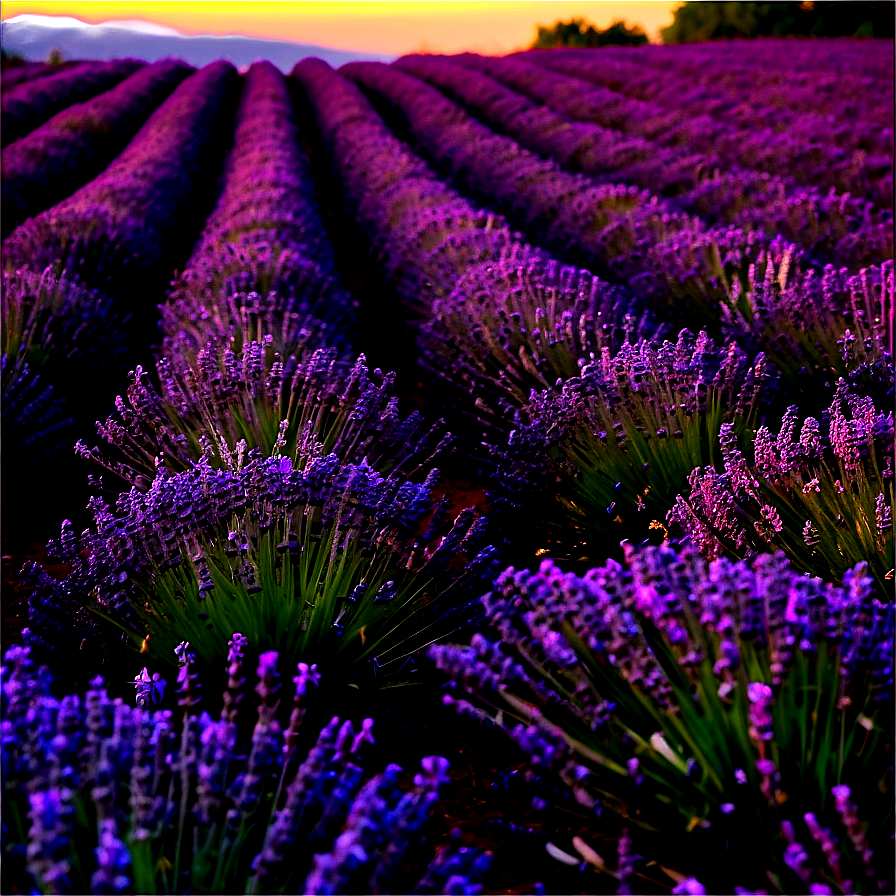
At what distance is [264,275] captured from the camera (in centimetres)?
447

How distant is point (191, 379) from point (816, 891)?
2.58 meters

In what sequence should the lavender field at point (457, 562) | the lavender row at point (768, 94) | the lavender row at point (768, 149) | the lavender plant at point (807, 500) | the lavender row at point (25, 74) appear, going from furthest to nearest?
the lavender row at point (25, 74) → the lavender row at point (768, 94) → the lavender row at point (768, 149) → the lavender plant at point (807, 500) → the lavender field at point (457, 562)

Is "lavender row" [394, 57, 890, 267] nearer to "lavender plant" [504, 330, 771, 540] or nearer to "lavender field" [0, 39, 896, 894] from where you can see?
"lavender field" [0, 39, 896, 894]

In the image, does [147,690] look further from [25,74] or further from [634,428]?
[25,74]

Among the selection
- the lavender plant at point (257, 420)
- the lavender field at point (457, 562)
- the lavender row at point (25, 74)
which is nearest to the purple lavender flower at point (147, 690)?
the lavender field at point (457, 562)

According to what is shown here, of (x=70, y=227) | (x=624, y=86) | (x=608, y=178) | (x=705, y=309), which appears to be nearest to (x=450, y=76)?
(x=624, y=86)

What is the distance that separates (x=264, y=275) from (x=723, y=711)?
3.54 metres

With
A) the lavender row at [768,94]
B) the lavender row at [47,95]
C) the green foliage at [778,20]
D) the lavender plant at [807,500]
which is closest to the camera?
the lavender plant at [807,500]

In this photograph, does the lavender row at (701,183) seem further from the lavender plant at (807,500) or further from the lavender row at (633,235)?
the lavender plant at (807,500)

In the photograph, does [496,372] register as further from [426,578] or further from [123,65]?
[123,65]

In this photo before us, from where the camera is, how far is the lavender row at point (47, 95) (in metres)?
14.3

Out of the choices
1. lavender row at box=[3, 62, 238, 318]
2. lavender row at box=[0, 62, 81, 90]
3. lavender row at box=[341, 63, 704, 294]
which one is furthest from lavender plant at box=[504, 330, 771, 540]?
lavender row at box=[0, 62, 81, 90]

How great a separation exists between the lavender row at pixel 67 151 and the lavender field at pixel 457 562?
2.89m

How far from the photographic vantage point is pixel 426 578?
2.14 metres
